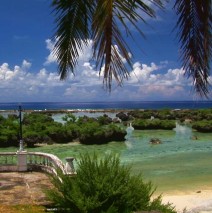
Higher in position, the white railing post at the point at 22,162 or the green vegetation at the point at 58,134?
the white railing post at the point at 22,162

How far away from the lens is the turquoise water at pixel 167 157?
25953 millimetres

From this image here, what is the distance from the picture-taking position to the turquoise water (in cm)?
2595

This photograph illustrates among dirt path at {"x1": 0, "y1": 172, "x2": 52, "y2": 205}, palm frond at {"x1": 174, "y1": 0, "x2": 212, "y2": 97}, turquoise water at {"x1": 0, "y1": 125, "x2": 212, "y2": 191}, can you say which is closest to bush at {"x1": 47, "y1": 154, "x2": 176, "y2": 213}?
dirt path at {"x1": 0, "y1": 172, "x2": 52, "y2": 205}

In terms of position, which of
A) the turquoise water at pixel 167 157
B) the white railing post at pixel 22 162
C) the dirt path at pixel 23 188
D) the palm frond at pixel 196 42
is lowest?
the turquoise water at pixel 167 157

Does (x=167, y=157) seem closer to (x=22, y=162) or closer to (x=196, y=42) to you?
(x=22, y=162)

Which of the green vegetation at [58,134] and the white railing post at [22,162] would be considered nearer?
the white railing post at [22,162]

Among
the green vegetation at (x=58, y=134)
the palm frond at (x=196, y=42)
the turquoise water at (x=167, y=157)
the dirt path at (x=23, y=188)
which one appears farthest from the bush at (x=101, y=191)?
the green vegetation at (x=58, y=134)

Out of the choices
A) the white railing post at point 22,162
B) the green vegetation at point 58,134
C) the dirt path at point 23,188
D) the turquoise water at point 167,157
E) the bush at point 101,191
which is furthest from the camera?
the green vegetation at point 58,134

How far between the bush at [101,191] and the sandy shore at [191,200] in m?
7.98

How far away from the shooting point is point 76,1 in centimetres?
603

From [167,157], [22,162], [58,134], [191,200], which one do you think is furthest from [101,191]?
[58,134]

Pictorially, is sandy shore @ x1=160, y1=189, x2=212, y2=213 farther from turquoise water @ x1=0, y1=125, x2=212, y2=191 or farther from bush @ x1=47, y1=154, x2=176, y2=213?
bush @ x1=47, y1=154, x2=176, y2=213

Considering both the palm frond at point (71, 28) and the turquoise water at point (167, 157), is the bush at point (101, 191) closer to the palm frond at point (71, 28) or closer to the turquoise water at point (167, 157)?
the palm frond at point (71, 28)

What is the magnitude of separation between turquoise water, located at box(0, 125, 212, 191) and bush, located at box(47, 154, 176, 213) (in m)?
9.06
